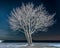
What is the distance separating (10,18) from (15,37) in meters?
0.49

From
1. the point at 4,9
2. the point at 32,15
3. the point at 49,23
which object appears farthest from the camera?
the point at 4,9

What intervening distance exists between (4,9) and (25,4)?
0.54 metres

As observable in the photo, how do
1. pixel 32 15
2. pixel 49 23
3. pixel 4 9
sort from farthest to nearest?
pixel 4 9 → pixel 49 23 → pixel 32 15

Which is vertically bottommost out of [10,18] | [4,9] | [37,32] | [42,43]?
[42,43]

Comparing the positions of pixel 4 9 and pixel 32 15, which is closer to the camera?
pixel 32 15

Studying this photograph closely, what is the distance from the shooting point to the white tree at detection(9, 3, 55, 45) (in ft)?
11.5

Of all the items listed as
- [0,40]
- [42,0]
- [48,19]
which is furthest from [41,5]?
[0,40]

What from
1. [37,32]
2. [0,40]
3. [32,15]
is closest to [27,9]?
[32,15]

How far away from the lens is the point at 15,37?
161 inches

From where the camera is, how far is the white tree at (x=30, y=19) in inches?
138

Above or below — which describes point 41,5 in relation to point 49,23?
above

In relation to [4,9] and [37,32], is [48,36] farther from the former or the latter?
[4,9]

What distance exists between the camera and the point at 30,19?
358 cm

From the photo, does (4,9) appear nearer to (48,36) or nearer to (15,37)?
(15,37)
